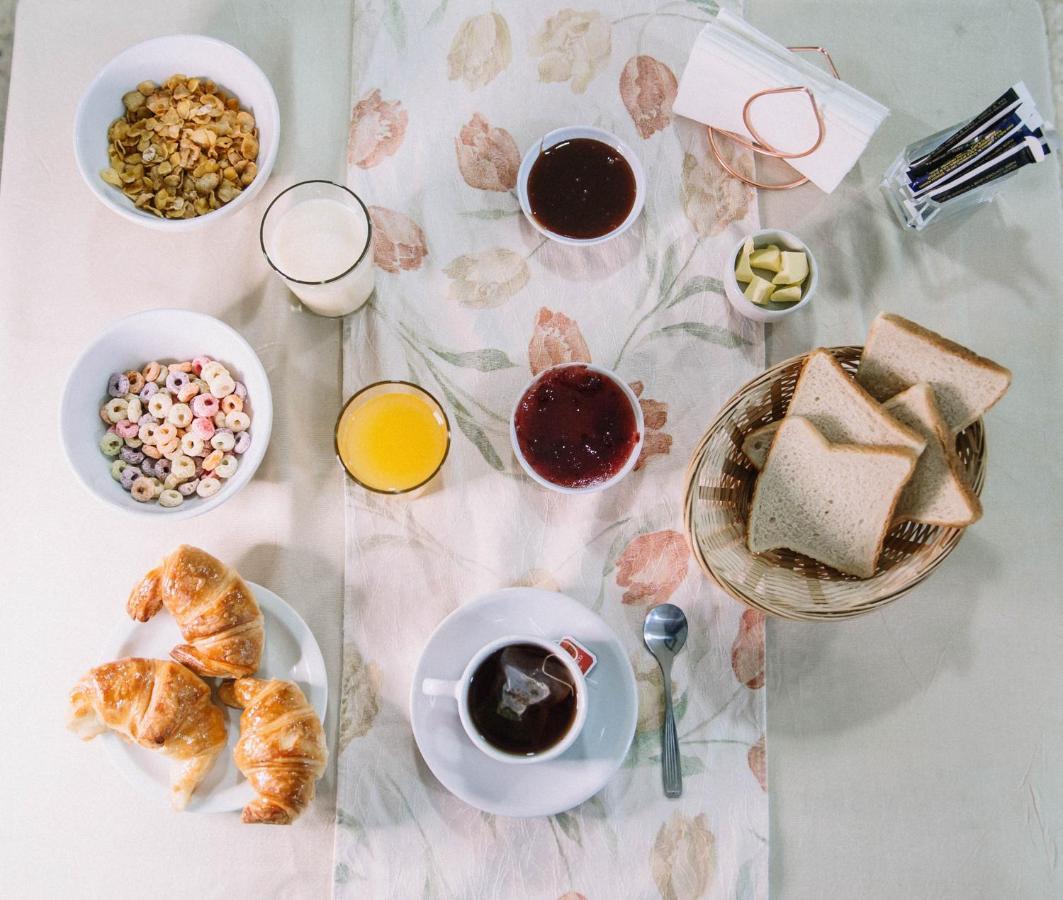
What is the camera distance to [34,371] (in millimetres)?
1185

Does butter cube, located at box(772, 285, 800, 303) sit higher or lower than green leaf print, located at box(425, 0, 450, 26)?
lower

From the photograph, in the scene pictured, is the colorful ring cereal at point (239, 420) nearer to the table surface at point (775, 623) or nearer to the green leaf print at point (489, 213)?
the table surface at point (775, 623)

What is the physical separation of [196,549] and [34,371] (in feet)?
1.23

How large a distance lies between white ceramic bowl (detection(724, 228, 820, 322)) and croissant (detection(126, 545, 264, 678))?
0.74 m

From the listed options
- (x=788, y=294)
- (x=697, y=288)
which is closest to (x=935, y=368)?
(x=788, y=294)

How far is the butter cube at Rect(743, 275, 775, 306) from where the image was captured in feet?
3.76

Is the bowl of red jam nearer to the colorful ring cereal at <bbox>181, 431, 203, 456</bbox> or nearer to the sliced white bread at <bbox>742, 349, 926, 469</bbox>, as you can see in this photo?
the sliced white bread at <bbox>742, 349, 926, 469</bbox>

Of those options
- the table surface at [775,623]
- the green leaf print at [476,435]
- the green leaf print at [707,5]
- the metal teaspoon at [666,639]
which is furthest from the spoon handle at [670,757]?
the green leaf print at [707,5]

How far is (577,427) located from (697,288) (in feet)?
0.90

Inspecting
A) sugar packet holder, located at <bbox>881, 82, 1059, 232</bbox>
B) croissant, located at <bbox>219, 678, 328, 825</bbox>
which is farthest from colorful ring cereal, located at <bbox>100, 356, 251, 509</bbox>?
sugar packet holder, located at <bbox>881, 82, 1059, 232</bbox>

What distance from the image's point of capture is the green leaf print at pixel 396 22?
4.10 feet

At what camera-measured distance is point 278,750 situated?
0.99 m

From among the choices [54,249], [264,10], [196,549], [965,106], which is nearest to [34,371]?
[54,249]

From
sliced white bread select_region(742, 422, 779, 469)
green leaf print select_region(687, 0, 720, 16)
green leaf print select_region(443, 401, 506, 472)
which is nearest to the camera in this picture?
sliced white bread select_region(742, 422, 779, 469)
